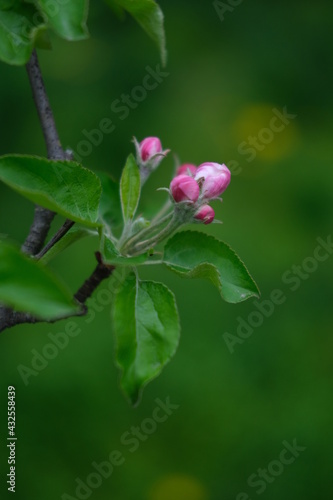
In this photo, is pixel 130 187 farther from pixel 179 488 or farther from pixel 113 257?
pixel 179 488

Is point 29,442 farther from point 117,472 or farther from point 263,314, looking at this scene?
point 263,314

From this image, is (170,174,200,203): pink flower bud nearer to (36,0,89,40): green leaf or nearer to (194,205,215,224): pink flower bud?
(194,205,215,224): pink flower bud

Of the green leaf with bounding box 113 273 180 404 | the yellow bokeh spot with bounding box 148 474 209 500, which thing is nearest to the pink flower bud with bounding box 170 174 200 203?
the green leaf with bounding box 113 273 180 404

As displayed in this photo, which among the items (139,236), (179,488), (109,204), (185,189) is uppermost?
(185,189)

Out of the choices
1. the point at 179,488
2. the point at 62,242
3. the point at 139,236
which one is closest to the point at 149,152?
the point at 139,236

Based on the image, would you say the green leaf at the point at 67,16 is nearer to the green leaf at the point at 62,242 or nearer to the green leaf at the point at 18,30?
the green leaf at the point at 18,30

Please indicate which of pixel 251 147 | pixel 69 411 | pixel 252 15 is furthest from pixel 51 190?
pixel 252 15

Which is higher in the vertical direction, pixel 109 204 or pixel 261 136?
pixel 109 204

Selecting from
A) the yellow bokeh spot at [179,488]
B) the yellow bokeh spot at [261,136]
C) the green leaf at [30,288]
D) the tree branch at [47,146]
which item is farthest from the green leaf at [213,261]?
the yellow bokeh spot at [261,136]
